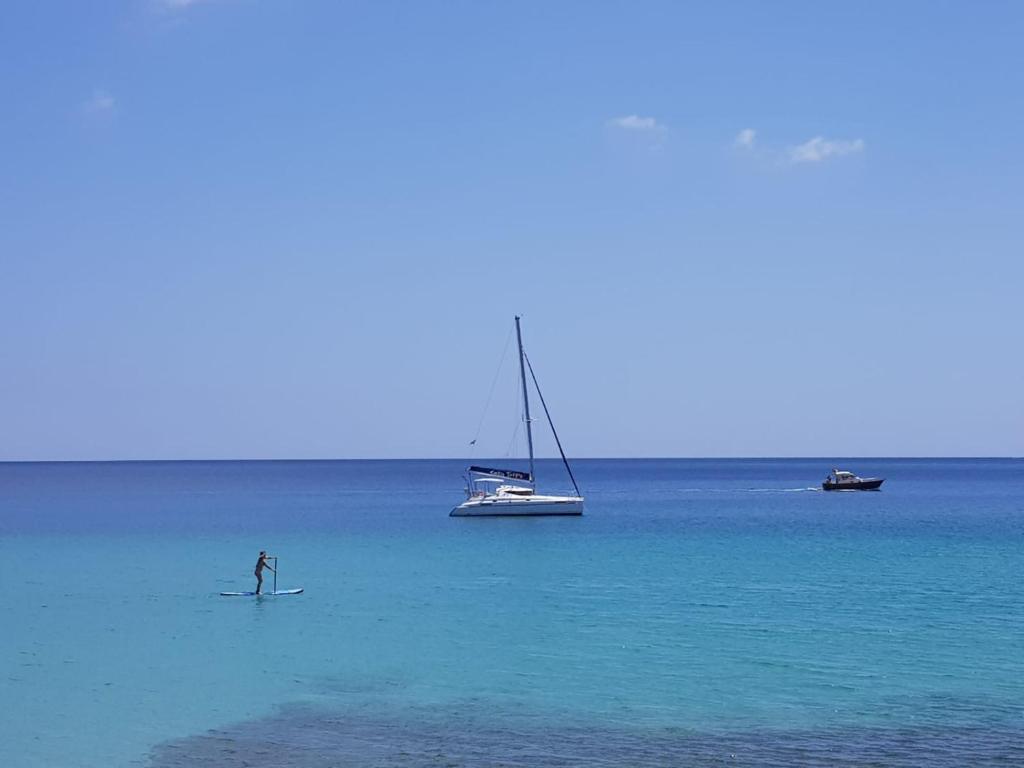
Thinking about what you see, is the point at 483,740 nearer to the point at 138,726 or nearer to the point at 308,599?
the point at 138,726

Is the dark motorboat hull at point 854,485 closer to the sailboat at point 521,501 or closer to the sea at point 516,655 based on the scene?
the sailboat at point 521,501

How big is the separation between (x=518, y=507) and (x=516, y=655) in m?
55.3

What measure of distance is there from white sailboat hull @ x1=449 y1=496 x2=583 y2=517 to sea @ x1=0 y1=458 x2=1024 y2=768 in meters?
19.9

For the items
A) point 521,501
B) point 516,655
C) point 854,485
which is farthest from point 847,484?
point 516,655

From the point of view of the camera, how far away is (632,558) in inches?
2258

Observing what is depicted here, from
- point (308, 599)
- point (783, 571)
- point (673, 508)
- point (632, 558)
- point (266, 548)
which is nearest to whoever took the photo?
point (308, 599)

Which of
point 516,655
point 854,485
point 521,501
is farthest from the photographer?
point 854,485

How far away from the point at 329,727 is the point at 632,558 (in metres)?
35.4

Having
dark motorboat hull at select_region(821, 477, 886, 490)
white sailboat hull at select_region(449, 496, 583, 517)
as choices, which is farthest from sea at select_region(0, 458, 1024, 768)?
dark motorboat hull at select_region(821, 477, 886, 490)

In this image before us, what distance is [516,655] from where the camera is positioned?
103 feet

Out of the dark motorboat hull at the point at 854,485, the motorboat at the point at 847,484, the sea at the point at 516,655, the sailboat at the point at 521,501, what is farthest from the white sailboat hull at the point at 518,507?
the motorboat at the point at 847,484

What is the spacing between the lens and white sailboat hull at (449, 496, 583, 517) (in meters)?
86.4

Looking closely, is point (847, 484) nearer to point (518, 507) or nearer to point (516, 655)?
point (518, 507)

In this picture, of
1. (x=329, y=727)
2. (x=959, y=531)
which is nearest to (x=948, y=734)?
(x=329, y=727)
